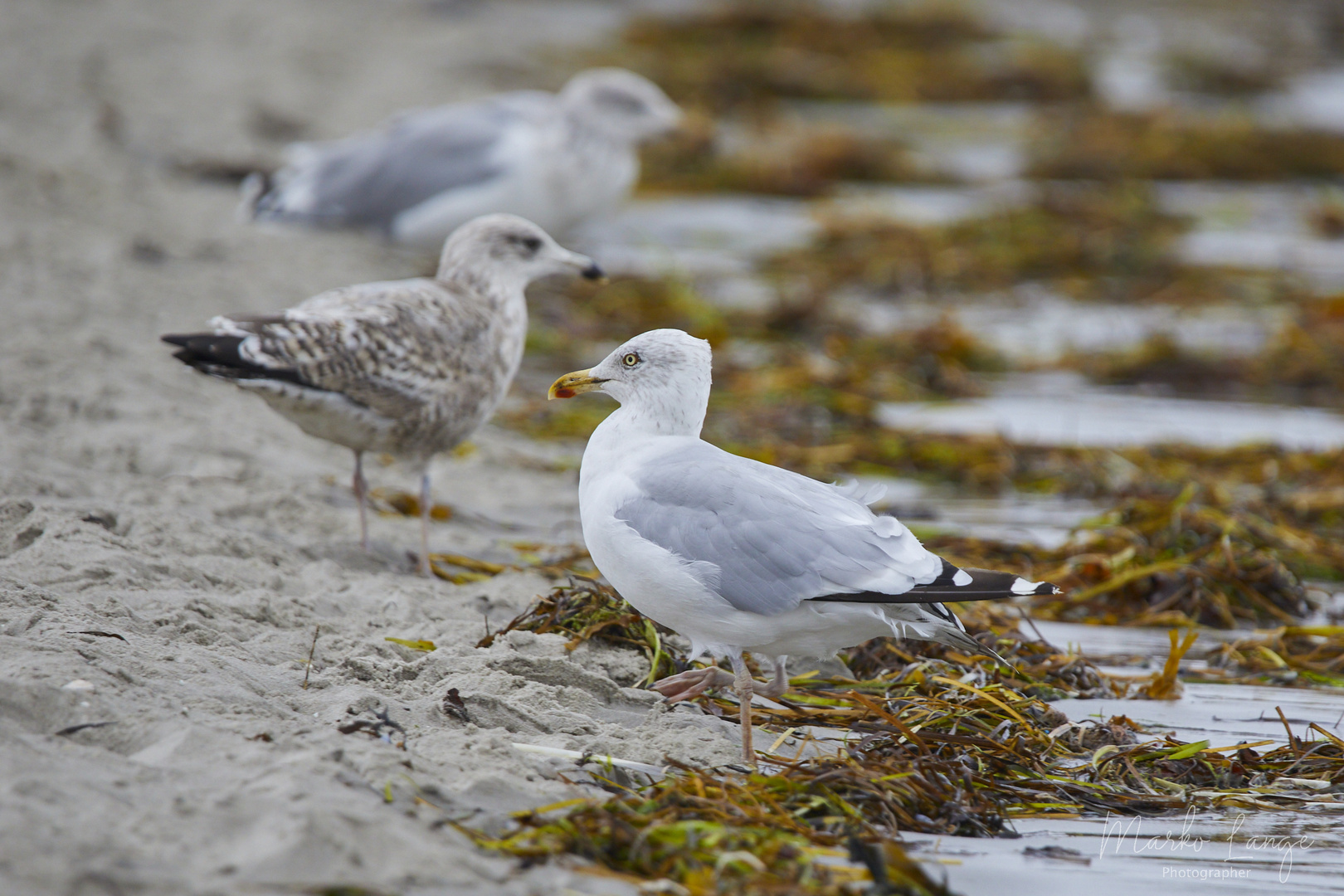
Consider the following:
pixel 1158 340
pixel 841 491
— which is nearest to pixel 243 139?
pixel 1158 340

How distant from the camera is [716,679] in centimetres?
379

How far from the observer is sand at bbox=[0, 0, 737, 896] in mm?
2582

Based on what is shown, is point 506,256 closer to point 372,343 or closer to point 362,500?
point 372,343

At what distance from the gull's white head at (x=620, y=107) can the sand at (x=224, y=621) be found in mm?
1755

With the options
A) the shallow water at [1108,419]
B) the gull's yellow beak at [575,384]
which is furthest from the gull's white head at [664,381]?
the shallow water at [1108,419]

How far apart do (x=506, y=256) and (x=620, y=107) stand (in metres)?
4.55

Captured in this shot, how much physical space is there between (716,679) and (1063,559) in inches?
81.8

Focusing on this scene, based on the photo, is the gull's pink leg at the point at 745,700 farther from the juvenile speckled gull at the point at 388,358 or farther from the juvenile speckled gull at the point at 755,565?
the juvenile speckled gull at the point at 388,358

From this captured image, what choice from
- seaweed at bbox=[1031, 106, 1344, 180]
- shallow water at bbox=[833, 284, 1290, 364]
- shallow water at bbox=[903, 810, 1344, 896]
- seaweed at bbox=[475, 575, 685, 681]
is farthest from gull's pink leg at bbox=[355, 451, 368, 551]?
seaweed at bbox=[1031, 106, 1344, 180]

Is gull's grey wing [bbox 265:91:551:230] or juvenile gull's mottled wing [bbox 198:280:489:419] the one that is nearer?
juvenile gull's mottled wing [bbox 198:280:489:419]

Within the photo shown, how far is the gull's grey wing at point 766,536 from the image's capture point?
11.3ft

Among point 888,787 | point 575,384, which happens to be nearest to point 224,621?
point 575,384

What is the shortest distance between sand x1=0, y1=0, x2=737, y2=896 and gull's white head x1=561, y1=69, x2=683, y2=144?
5.76ft

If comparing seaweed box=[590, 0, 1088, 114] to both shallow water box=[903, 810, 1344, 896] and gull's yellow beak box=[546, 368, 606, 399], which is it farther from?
shallow water box=[903, 810, 1344, 896]
